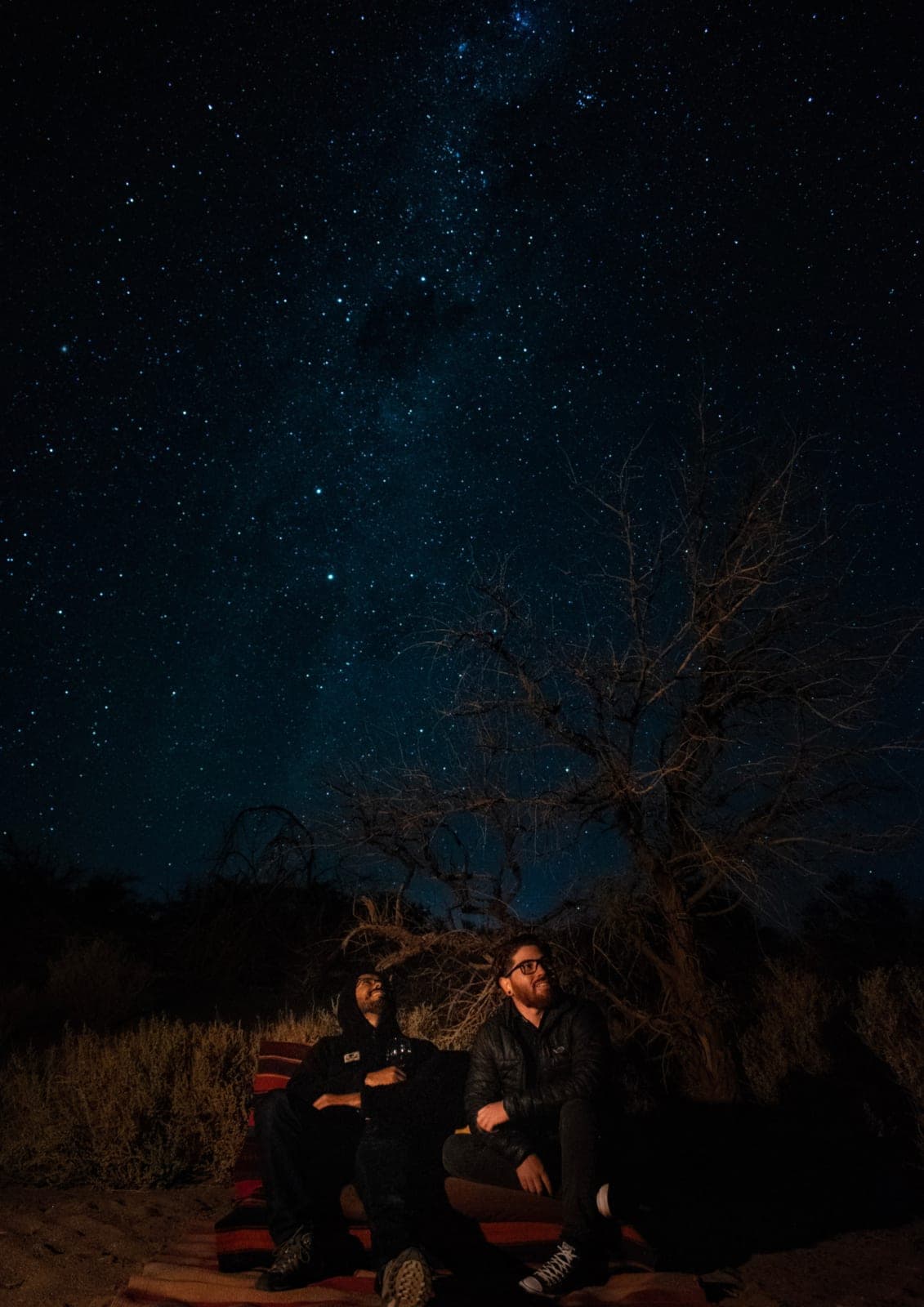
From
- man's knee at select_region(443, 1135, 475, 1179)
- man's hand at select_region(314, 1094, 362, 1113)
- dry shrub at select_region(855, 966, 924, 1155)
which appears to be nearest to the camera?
man's knee at select_region(443, 1135, 475, 1179)

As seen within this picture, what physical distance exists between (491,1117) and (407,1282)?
1002mm

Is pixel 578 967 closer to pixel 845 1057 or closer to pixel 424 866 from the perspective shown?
pixel 424 866

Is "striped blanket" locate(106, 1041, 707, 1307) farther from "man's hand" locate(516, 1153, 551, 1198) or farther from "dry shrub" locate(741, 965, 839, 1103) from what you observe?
"dry shrub" locate(741, 965, 839, 1103)

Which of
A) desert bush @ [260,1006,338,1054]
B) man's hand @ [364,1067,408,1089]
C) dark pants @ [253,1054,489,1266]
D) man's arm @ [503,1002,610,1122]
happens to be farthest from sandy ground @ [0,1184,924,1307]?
desert bush @ [260,1006,338,1054]

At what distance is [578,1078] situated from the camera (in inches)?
178

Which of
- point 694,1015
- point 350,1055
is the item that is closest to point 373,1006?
point 350,1055

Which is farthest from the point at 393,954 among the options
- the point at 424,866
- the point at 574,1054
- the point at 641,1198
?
the point at 574,1054

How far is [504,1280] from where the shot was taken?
13.4 ft

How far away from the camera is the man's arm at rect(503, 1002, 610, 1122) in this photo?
4.49 m

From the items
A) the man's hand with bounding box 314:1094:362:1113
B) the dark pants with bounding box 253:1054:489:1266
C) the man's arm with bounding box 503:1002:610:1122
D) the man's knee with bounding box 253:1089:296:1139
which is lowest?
the dark pants with bounding box 253:1054:489:1266

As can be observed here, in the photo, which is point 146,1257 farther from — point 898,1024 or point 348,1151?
point 898,1024

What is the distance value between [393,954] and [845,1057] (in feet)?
16.3

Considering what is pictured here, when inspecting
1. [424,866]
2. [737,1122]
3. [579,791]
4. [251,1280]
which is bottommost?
[737,1122]

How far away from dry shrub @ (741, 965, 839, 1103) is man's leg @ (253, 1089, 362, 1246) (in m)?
5.41
